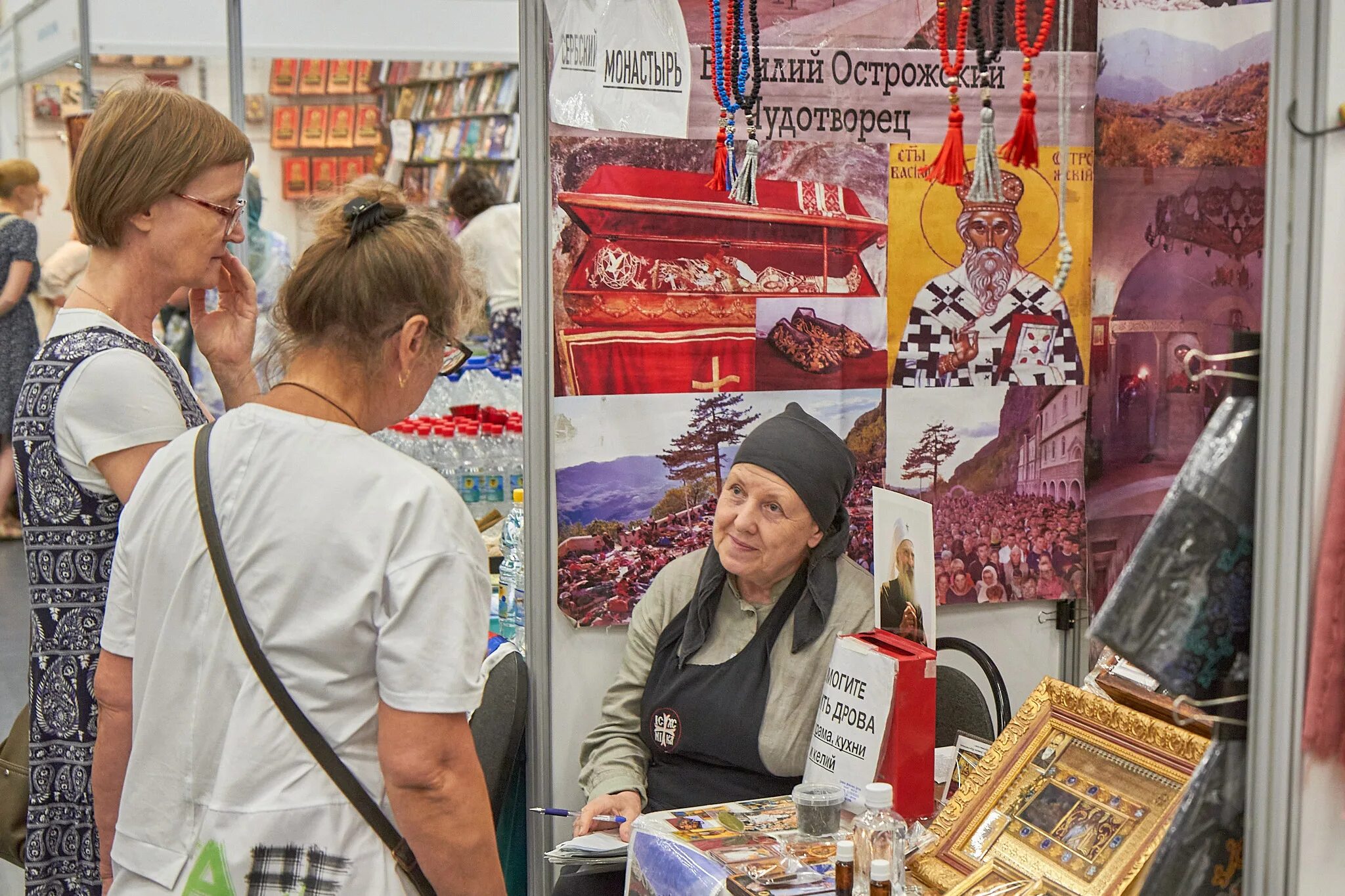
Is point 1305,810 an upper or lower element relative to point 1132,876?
upper

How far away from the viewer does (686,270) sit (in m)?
2.81

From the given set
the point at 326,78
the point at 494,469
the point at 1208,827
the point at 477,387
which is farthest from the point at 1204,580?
the point at 326,78

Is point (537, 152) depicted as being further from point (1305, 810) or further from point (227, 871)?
point (1305, 810)

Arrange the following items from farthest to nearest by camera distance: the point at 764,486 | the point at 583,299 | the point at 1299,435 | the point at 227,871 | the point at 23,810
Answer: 1. the point at 583,299
2. the point at 764,486
3. the point at 23,810
4. the point at 227,871
5. the point at 1299,435

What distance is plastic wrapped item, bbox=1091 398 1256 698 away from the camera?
1.44 meters

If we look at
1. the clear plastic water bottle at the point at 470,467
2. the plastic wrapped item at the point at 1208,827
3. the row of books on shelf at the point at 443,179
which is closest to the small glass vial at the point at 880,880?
the plastic wrapped item at the point at 1208,827

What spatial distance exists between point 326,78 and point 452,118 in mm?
1544

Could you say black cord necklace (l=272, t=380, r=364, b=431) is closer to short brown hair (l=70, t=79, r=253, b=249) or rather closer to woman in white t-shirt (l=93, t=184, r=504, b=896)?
woman in white t-shirt (l=93, t=184, r=504, b=896)

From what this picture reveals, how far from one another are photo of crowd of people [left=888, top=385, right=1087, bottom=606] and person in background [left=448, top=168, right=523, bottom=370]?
1.86m

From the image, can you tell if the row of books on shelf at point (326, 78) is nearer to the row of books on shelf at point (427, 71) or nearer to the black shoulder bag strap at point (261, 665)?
the row of books on shelf at point (427, 71)

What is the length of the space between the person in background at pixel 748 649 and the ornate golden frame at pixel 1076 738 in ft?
Result: 1.55

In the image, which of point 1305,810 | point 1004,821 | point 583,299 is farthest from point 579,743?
point 1305,810

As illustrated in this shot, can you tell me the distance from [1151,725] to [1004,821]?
0.28 meters

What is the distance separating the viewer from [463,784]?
1.56 m
